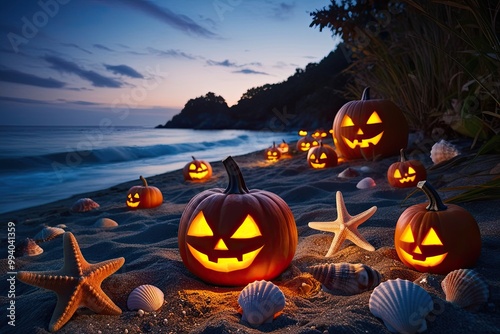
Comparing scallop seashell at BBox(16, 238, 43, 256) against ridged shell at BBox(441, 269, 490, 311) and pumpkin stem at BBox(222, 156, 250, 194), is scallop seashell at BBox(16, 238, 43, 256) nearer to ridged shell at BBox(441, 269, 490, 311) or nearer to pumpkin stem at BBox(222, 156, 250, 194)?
pumpkin stem at BBox(222, 156, 250, 194)

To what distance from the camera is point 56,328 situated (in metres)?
1.48

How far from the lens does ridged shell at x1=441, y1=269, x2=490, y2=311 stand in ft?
4.76

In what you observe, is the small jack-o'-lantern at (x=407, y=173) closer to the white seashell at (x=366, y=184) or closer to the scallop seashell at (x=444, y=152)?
the white seashell at (x=366, y=184)

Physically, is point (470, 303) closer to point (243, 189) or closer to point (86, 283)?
point (243, 189)

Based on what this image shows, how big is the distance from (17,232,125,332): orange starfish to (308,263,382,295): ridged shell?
3.29 feet

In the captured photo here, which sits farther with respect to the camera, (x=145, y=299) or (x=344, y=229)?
(x=344, y=229)

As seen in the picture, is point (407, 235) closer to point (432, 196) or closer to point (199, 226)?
point (432, 196)

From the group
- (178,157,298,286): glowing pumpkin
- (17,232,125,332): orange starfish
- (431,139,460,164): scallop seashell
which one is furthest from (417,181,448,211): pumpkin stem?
(431,139,460,164): scallop seashell

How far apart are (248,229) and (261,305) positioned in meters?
0.53

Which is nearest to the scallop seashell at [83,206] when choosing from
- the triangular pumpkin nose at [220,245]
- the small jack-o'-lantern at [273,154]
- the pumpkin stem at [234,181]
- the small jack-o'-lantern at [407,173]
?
the pumpkin stem at [234,181]

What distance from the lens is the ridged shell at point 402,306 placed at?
1346 mm

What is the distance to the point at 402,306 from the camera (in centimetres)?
138

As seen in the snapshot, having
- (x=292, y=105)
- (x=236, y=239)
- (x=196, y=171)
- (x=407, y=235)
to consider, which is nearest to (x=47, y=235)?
(x=236, y=239)

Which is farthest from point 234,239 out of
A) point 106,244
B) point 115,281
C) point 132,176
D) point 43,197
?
point 132,176
